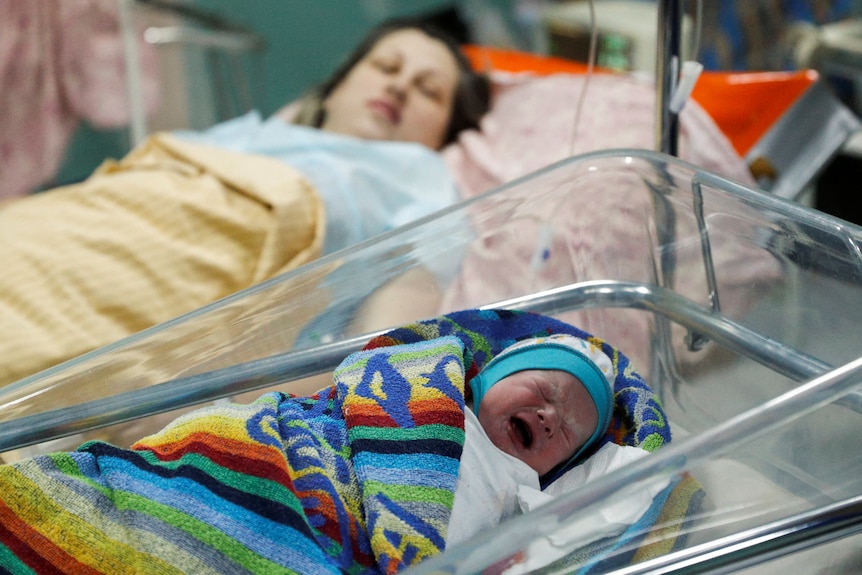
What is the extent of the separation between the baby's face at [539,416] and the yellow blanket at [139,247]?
0.59 m

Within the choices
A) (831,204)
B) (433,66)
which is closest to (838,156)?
(831,204)

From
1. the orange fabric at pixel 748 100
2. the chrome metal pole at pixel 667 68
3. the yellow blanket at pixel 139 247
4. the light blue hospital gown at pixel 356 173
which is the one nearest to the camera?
the chrome metal pole at pixel 667 68

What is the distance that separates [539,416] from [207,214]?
0.75 metres

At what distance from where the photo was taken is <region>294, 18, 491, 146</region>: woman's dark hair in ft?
6.03

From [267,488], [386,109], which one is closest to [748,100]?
[386,109]

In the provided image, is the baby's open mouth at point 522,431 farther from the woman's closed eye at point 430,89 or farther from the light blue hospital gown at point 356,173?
the woman's closed eye at point 430,89

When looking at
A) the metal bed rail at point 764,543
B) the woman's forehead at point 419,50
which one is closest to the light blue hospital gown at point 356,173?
the woman's forehead at point 419,50

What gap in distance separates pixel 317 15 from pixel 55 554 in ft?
7.36

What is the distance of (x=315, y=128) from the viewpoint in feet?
6.12

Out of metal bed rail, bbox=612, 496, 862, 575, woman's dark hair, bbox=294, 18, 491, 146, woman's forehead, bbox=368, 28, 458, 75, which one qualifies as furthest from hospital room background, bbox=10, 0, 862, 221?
metal bed rail, bbox=612, 496, 862, 575

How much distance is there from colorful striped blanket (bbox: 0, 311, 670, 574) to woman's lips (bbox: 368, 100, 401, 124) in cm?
111

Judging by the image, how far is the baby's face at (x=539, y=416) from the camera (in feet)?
2.44

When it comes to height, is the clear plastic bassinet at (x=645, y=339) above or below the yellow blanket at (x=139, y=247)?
above

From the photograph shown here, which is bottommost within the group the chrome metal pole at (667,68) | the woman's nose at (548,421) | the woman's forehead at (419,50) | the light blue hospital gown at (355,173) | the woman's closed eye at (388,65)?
the light blue hospital gown at (355,173)
